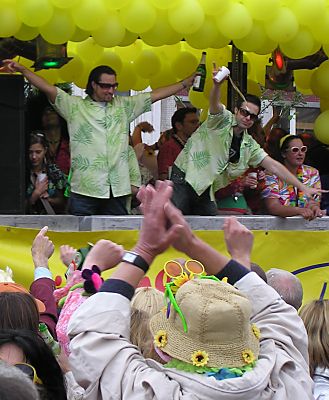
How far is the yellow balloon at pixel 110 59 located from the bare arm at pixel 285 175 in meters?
2.25

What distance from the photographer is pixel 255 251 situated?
671 centimetres

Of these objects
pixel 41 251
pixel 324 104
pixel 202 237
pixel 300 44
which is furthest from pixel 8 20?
pixel 324 104

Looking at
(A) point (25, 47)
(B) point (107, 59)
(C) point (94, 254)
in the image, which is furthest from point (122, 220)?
(C) point (94, 254)

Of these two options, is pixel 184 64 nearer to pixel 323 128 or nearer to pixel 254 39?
pixel 323 128

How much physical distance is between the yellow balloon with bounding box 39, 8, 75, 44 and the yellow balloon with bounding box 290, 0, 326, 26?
171cm

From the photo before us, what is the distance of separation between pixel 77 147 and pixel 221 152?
3.51ft

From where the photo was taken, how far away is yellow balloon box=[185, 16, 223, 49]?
274 inches

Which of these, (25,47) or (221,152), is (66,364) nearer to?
(221,152)

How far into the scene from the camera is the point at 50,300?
12.9 ft

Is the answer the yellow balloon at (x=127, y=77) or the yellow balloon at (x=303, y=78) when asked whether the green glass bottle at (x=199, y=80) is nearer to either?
the yellow balloon at (x=127, y=77)

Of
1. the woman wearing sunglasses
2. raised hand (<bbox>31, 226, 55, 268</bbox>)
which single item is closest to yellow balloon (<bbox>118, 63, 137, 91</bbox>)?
the woman wearing sunglasses

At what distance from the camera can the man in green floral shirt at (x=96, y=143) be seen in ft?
22.1

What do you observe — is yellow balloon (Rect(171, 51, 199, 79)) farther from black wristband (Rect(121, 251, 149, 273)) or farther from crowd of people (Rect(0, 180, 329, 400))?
black wristband (Rect(121, 251, 149, 273))

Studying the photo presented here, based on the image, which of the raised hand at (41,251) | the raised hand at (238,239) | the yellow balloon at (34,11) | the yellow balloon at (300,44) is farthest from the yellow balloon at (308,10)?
the raised hand at (238,239)
